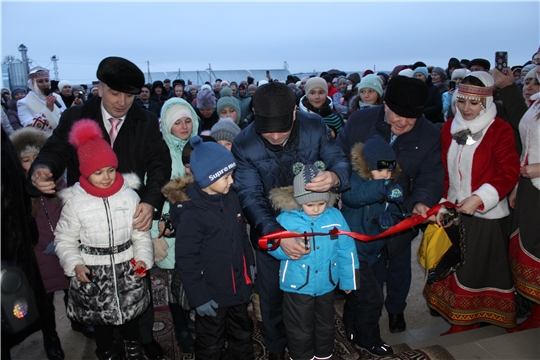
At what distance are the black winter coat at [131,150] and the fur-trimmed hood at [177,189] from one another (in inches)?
7.4

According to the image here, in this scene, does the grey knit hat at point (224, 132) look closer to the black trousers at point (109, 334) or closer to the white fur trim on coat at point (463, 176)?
the black trousers at point (109, 334)

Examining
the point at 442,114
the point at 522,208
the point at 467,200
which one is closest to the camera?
the point at 467,200

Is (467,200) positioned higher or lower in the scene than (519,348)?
higher

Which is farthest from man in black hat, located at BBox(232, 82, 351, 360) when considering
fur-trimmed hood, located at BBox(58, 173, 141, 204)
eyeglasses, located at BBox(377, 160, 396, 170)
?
fur-trimmed hood, located at BBox(58, 173, 141, 204)

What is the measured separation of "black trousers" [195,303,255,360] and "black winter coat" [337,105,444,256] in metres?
1.32

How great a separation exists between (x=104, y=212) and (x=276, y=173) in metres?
1.24

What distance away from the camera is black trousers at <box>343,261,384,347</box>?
318 cm

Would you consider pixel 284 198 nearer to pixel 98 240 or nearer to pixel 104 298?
pixel 98 240

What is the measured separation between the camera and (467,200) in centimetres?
309

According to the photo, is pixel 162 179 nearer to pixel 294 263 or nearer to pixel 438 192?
pixel 294 263

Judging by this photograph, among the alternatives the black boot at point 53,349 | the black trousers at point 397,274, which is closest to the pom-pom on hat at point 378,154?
the black trousers at point 397,274

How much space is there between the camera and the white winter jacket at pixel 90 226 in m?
2.81

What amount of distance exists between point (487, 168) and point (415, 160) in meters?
0.56

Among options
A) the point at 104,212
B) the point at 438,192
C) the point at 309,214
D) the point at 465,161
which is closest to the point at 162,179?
the point at 104,212
